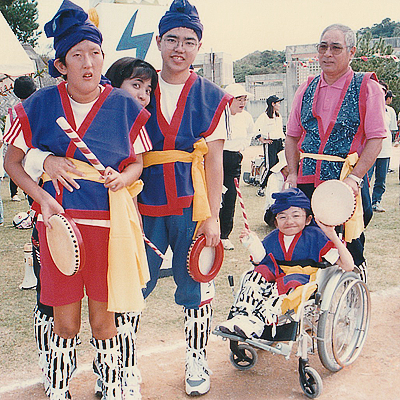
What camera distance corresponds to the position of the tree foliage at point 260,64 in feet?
182

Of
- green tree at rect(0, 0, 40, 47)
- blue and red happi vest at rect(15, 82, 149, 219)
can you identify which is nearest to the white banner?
blue and red happi vest at rect(15, 82, 149, 219)

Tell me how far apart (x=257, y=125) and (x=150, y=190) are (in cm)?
685

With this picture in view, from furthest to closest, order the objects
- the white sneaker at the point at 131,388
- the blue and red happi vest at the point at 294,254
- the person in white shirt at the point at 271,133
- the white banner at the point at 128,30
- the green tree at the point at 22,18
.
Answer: the green tree at the point at 22,18 < the person in white shirt at the point at 271,133 < the white banner at the point at 128,30 < the blue and red happi vest at the point at 294,254 < the white sneaker at the point at 131,388

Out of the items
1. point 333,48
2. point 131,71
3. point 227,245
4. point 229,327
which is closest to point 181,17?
point 131,71

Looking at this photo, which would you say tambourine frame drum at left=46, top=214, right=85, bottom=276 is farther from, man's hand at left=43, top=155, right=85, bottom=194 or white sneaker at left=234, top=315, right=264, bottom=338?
white sneaker at left=234, top=315, right=264, bottom=338

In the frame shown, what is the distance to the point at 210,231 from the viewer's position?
260 cm

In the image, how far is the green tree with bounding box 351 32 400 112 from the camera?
1805 centimetres

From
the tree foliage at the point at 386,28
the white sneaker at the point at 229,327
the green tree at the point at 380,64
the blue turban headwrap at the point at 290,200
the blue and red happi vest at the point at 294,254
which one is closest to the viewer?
the white sneaker at the point at 229,327

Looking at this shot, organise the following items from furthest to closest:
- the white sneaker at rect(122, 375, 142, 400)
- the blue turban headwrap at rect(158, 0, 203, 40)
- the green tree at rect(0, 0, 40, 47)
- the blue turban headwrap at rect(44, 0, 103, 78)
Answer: the green tree at rect(0, 0, 40, 47)
the white sneaker at rect(122, 375, 142, 400)
the blue turban headwrap at rect(158, 0, 203, 40)
the blue turban headwrap at rect(44, 0, 103, 78)

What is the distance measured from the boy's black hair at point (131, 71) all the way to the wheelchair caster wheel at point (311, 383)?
164 cm

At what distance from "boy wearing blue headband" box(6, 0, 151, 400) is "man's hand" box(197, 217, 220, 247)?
1.55 feet

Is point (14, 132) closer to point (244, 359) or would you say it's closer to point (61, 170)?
point (61, 170)

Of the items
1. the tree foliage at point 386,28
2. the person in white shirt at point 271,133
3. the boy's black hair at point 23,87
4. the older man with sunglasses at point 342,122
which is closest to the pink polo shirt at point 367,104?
the older man with sunglasses at point 342,122

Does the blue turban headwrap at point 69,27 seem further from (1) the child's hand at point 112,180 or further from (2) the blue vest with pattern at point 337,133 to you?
(2) the blue vest with pattern at point 337,133
